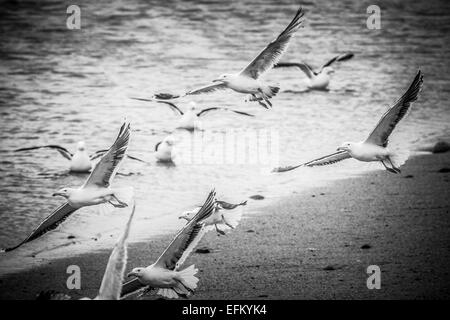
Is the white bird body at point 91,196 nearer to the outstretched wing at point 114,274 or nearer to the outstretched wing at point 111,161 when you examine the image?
the outstretched wing at point 111,161

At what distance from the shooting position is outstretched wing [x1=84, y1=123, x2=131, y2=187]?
767cm

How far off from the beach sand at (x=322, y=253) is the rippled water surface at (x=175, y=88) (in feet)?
1.88

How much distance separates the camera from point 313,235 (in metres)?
8.20

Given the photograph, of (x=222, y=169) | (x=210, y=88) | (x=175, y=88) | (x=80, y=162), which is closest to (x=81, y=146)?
(x=80, y=162)

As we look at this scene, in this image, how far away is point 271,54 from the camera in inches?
359

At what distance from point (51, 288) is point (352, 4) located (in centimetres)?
1664

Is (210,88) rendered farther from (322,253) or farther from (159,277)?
(159,277)

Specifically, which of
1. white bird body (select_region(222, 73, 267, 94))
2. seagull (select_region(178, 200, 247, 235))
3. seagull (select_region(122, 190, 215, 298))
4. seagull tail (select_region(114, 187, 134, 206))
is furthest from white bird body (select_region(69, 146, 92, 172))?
seagull (select_region(122, 190, 215, 298))

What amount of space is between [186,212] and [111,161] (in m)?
0.97

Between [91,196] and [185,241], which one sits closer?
[185,241]

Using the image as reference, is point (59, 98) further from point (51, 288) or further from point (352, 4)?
point (352, 4)

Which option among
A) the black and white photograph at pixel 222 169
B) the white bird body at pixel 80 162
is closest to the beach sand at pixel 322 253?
the black and white photograph at pixel 222 169

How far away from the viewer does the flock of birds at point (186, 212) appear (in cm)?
682
